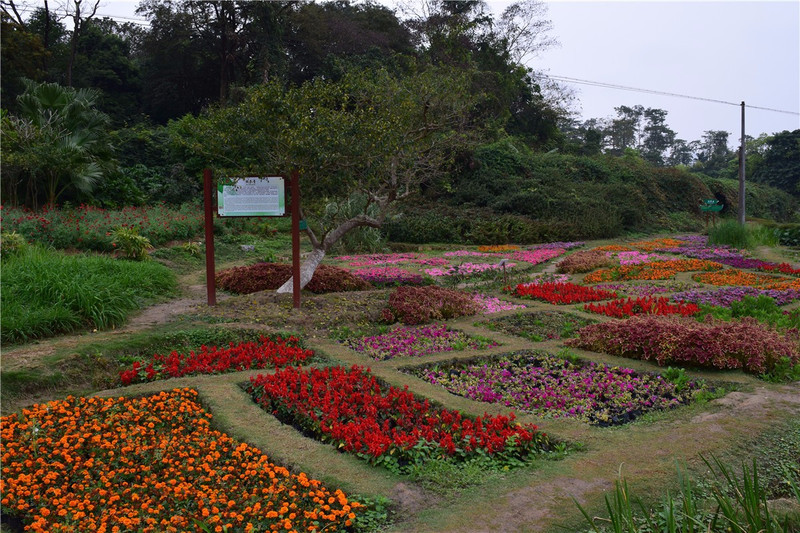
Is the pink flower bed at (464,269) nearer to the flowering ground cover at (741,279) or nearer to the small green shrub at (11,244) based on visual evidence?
the flowering ground cover at (741,279)

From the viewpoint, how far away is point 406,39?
2764 centimetres

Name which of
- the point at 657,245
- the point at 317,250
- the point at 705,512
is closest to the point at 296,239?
the point at 317,250

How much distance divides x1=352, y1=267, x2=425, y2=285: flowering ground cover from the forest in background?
1106mm

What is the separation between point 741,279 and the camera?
10586 millimetres

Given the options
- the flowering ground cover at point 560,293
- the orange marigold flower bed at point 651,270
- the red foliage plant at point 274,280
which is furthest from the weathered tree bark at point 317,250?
the orange marigold flower bed at point 651,270

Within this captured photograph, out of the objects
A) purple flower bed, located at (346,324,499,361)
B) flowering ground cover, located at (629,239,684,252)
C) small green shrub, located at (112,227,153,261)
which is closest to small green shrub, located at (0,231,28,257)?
small green shrub, located at (112,227,153,261)

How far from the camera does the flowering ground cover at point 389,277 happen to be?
33.5 feet

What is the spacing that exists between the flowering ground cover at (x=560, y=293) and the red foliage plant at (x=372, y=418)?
4636 millimetres

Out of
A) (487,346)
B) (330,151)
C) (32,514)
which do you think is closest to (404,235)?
(330,151)

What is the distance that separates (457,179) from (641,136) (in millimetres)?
52904

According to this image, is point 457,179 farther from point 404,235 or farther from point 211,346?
point 211,346

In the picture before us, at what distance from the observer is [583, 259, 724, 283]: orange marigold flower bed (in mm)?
11289

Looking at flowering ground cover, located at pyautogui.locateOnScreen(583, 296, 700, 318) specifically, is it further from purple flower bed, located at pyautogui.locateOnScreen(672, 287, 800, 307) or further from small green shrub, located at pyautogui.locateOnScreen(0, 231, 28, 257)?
small green shrub, located at pyautogui.locateOnScreen(0, 231, 28, 257)

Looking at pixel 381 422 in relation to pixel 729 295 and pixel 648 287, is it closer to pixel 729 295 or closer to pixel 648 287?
pixel 729 295
